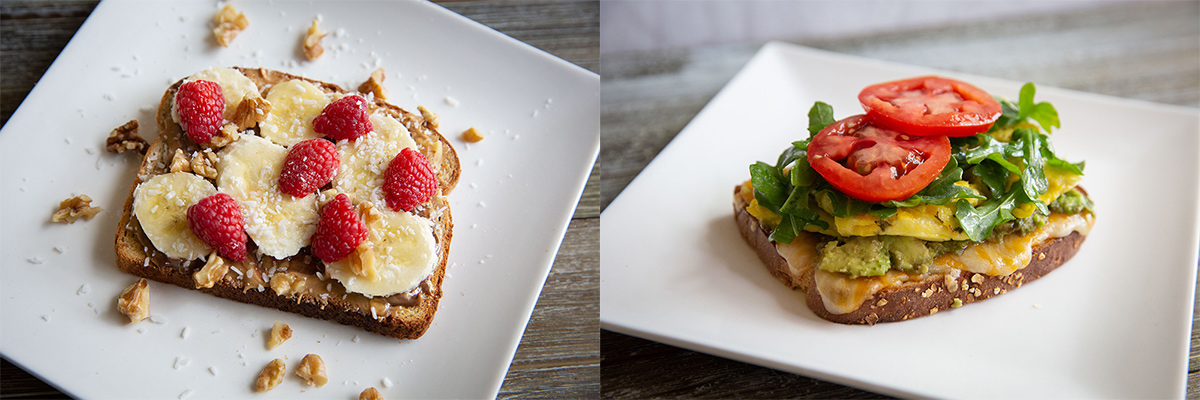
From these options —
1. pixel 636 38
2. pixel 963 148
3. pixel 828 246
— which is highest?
pixel 963 148

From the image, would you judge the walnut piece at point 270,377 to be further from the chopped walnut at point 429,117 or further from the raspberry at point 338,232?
the chopped walnut at point 429,117

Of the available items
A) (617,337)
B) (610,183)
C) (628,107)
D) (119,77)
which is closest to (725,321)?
(617,337)

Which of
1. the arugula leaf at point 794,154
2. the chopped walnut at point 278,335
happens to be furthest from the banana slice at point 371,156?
the arugula leaf at point 794,154

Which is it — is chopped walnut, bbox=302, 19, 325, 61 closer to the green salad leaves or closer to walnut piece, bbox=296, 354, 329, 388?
walnut piece, bbox=296, 354, 329, 388

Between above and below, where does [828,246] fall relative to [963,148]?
below

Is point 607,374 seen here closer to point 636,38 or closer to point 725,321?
point 725,321

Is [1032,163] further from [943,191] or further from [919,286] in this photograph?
[919,286]

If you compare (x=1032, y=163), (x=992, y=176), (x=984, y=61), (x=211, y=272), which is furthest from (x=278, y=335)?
(x=984, y=61)
